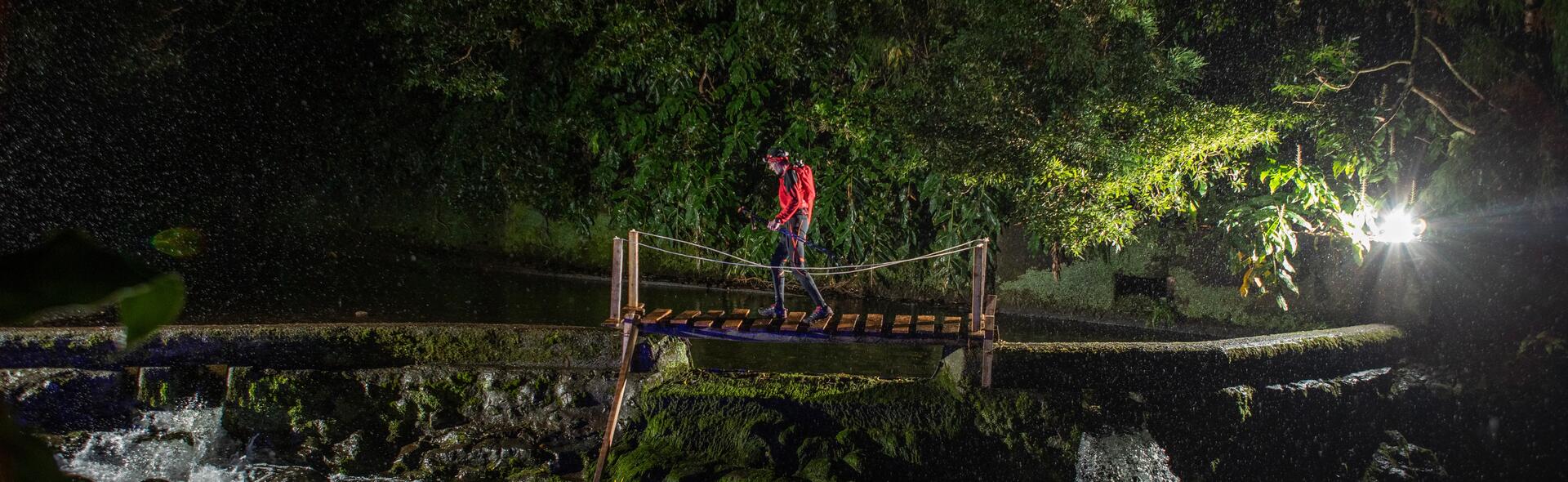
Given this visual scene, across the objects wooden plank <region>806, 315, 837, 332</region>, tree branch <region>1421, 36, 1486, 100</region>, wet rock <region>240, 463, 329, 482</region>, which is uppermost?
tree branch <region>1421, 36, 1486, 100</region>

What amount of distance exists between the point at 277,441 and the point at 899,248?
590 cm

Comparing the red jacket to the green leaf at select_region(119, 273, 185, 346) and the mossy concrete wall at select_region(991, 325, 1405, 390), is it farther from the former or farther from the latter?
the green leaf at select_region(119, 273, 185, 346)

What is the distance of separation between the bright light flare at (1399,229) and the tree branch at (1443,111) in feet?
2.27

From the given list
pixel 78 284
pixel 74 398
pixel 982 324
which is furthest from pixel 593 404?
pixel 78 284

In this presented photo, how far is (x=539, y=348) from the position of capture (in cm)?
511

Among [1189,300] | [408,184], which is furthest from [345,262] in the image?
[1189,300]

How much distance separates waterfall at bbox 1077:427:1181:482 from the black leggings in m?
1.69

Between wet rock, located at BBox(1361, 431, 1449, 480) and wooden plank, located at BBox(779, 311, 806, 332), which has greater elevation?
wooden plank, located at BBox(779, 311, 806, 332)

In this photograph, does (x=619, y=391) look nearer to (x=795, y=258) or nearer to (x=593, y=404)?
(x=593, y=404)

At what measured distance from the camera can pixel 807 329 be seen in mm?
4910

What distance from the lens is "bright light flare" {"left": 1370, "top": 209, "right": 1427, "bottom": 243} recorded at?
6.65 m

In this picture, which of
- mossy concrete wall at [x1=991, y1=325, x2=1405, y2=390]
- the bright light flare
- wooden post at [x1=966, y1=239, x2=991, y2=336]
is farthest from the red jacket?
the bright light flare

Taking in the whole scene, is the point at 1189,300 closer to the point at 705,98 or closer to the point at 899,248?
the point at 899,248

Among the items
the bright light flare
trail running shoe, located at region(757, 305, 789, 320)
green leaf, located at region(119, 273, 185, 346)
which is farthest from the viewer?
the bright light flare
